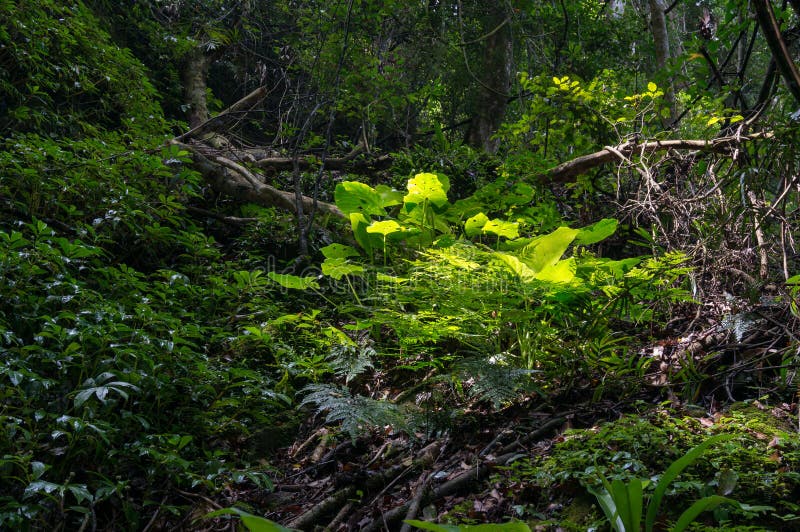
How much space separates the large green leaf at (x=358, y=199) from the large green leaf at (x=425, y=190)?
28 cm

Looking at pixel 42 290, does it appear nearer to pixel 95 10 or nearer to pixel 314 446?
pixel 314 446

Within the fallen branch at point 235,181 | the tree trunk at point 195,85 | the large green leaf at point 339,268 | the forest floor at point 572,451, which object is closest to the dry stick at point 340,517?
the forest floor at point 572,451

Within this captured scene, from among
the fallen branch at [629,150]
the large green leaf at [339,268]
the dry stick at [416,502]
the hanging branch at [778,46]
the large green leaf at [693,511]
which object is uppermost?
the hanging branch at [778,46]

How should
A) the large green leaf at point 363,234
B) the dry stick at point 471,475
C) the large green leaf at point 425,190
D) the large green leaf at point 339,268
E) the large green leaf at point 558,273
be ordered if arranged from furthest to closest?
1. the large green leaf at point 363,234
2. the large green leaf at point 425,190
3. the large green leaf at point 339,268
4. the large green leaf at point 558,273
5. the dry stick at point 471,475

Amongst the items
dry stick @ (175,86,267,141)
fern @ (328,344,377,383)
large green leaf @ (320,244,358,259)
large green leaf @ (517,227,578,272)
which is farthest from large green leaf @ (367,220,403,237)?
dry stick @ (175,86,267,141)

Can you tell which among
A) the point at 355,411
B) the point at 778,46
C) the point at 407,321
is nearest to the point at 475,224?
the point at 407,321

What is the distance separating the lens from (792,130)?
1998 millimetres

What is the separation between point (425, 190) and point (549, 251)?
113 centimetres

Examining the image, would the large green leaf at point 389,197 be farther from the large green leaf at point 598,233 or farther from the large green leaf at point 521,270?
the large green leaf at point 521,270

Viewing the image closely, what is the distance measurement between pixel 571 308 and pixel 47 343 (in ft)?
8.13

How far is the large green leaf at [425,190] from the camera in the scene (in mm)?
3260

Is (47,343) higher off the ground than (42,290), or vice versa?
(42,290)

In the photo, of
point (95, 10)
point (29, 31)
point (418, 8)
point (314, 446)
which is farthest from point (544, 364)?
point (95, 10)

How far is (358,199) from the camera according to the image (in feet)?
11.6
